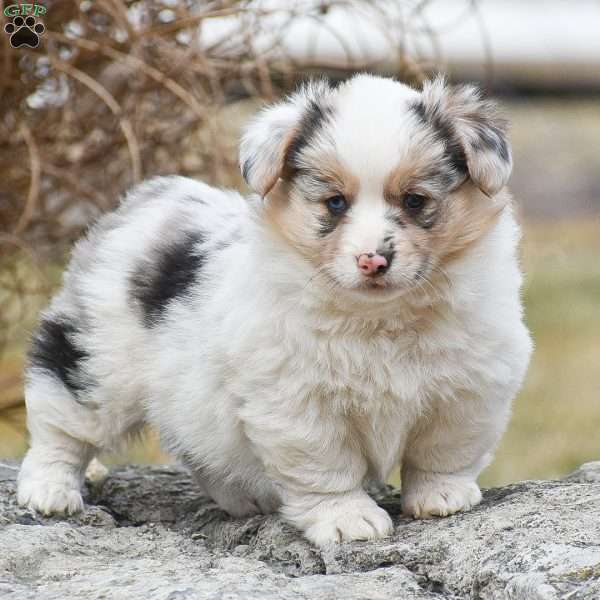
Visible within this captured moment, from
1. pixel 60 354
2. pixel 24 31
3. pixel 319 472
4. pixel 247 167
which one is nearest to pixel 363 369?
pixel 319 472

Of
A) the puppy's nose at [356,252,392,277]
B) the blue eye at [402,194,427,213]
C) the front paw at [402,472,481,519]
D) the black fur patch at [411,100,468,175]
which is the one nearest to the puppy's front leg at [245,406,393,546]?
the front paw at [402,472,481,519]

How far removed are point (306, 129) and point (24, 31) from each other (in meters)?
2.00

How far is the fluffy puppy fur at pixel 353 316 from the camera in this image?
3166 millimetres

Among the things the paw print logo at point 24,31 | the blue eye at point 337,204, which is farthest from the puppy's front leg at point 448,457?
the paw print logo at point 24,31

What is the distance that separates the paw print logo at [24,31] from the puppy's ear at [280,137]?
5.71 ft

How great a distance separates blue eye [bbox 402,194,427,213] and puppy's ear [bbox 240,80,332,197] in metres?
0.31

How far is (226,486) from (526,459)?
9.61 feet

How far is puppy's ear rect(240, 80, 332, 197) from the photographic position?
10.7ft

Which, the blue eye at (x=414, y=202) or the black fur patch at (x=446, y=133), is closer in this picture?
the blue eye at (x=414, y=202)

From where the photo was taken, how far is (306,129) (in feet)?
10.9

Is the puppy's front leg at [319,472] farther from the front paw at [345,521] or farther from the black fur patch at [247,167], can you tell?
the black fur patch at [247,167]

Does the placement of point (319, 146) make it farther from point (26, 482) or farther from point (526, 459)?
point (526, 459)

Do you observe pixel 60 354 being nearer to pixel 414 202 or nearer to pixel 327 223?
pixel 327 223

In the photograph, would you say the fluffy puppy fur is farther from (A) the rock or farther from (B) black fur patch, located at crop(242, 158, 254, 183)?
(A) the rock
